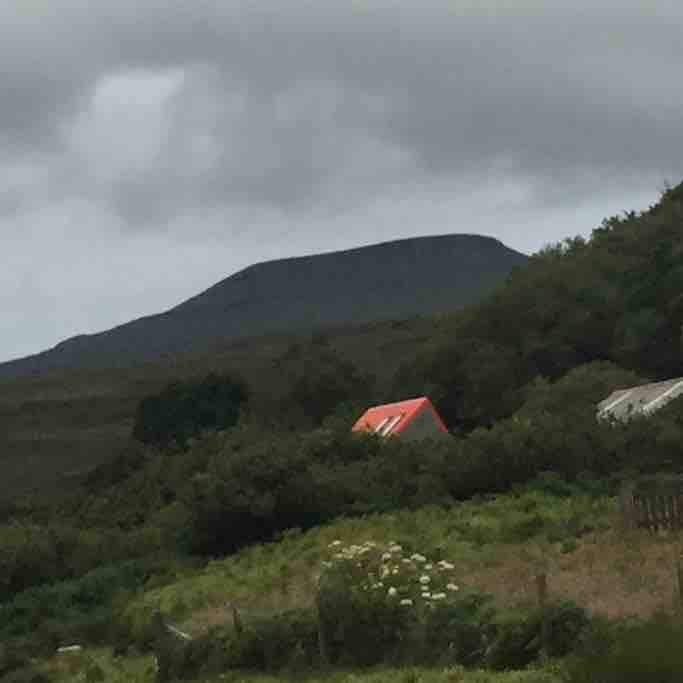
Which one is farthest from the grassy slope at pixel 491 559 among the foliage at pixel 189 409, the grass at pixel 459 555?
the foliage at pixel 189 409

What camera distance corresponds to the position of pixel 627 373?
2835 inches

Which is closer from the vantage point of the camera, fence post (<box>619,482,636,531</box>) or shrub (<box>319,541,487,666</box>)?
shrub (<box>319,541,487,666</box>)

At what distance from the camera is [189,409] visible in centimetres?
10094

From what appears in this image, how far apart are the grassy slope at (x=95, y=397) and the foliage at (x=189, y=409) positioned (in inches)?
83.2

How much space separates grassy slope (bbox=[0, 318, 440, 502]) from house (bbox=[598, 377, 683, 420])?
25.9 meters

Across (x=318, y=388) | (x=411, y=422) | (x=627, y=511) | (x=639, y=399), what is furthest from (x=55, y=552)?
(x=318, y=388)

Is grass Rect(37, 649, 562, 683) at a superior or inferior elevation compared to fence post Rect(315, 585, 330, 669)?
inferior

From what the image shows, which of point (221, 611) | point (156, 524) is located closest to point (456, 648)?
point (221, 611)

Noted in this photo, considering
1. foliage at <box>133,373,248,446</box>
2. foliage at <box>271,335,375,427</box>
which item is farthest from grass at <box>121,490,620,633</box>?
foliage at <box>133,373,248,446</box>

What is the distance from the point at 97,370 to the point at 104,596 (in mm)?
142660

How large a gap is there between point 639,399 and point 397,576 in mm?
37352

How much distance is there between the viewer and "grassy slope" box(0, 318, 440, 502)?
384 ft

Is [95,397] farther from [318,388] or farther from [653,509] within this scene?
[653,509]

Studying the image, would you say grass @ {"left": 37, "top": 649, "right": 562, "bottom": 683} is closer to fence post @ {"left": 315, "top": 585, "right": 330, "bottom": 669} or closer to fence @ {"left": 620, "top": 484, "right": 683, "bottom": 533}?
fence post @ {"left": 315, "top": 585, "right": 330, "bottom": 669}
